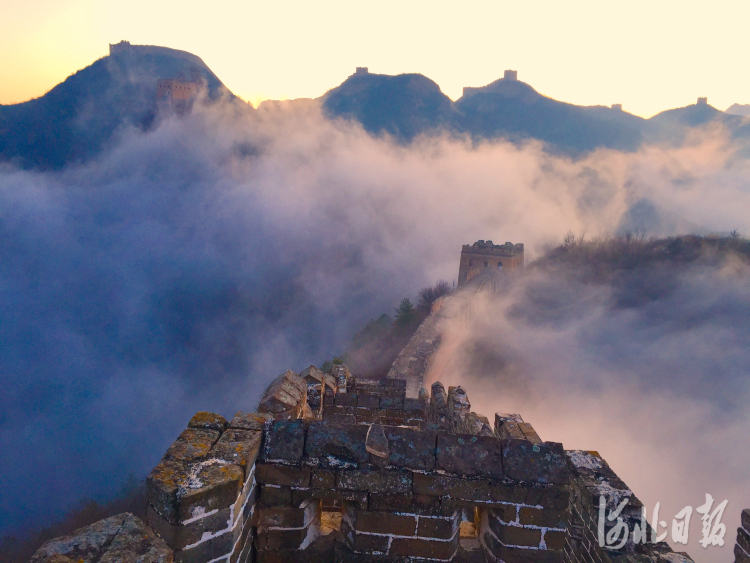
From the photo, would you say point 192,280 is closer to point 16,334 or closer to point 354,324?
point 16,334

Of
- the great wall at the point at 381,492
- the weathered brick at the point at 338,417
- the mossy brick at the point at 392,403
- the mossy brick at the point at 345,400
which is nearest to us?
the great wall at the point at 381,492

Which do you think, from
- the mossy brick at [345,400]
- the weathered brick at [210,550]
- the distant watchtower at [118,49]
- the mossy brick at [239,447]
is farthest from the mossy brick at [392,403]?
the distant watchtower at [118,49]

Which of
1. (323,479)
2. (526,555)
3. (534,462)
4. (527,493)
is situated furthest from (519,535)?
(323,479)

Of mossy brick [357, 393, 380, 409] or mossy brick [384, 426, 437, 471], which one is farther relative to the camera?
mossy brick [357, 393, 380, 409]

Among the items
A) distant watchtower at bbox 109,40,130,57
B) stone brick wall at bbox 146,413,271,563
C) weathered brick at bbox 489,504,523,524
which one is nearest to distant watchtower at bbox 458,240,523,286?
weathered brick at bbox 489,504,523,524

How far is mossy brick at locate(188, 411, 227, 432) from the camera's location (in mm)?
3539

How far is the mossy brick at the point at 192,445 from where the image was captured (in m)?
3.08

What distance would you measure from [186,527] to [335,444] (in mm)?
1117

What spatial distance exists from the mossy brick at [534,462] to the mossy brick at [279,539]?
1.67 meters

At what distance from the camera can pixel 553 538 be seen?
3.48 m

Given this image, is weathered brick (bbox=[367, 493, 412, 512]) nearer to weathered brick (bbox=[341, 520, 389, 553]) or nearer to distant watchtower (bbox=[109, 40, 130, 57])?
weathered brick (bbox=[341, 520, 389, 553])

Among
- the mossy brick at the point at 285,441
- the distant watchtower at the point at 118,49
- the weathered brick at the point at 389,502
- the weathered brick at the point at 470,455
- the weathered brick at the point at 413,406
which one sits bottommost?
the weathered brick at the point at 413,406

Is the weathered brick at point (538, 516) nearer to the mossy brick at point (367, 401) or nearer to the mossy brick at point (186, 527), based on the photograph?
the mossy brick at point (186, 527)

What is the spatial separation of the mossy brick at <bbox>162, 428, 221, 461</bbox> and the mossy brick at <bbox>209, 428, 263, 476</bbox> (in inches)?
2.3
